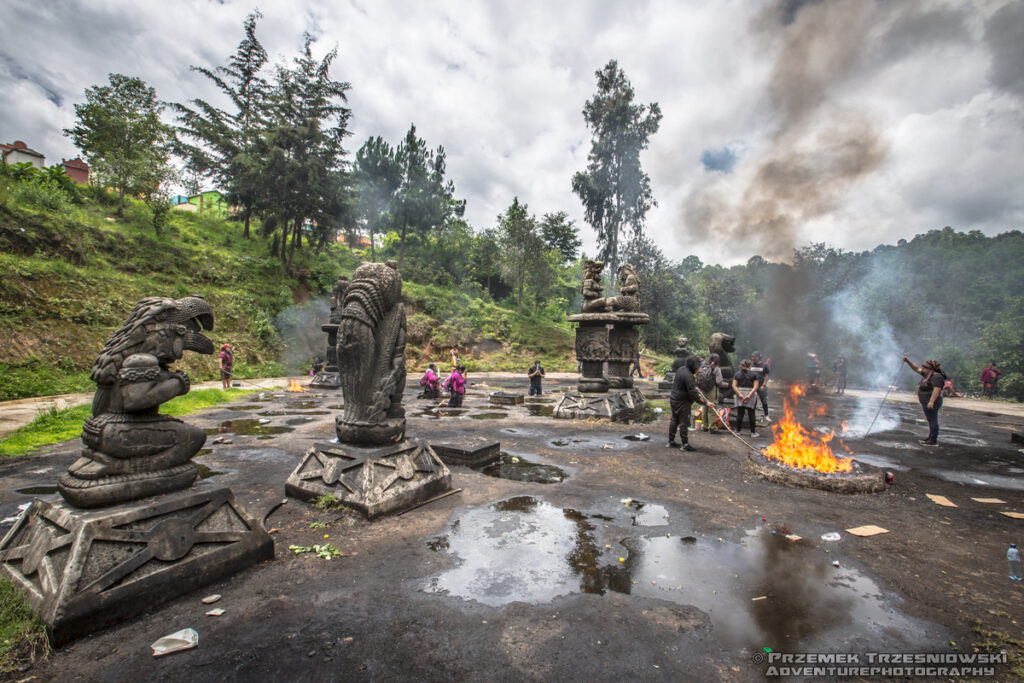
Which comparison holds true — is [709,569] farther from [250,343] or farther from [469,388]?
[250,343]

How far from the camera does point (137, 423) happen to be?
3234mm

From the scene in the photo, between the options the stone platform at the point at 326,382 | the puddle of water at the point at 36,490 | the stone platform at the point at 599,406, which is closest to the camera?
the puddle of water at the point at 36,490

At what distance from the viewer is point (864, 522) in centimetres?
464

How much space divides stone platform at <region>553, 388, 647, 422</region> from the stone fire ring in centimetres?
484

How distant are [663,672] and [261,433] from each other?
8.49 m

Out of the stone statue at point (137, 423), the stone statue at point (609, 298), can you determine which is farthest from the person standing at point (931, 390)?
the stone statue at point (137, 423)

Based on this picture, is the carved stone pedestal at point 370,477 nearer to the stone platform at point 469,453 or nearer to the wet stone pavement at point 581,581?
the wet stone pavement at point 581,581

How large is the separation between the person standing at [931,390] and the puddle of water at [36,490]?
530 inches

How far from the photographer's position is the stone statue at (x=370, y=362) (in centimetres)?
507

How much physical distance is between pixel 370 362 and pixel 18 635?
336 centimetres

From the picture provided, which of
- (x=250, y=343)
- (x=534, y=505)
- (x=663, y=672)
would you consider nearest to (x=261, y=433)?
(x=534, y=505)

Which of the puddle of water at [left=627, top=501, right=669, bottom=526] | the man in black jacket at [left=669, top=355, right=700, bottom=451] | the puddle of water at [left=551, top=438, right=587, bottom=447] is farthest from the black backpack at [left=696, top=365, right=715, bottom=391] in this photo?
the puddle of water at [left=627, top=501, right=669, bottom=526]

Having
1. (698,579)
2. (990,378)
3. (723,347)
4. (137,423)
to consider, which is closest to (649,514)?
(698,579)

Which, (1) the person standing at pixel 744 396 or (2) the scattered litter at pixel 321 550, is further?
(1) the person standing at pixel 744 396
